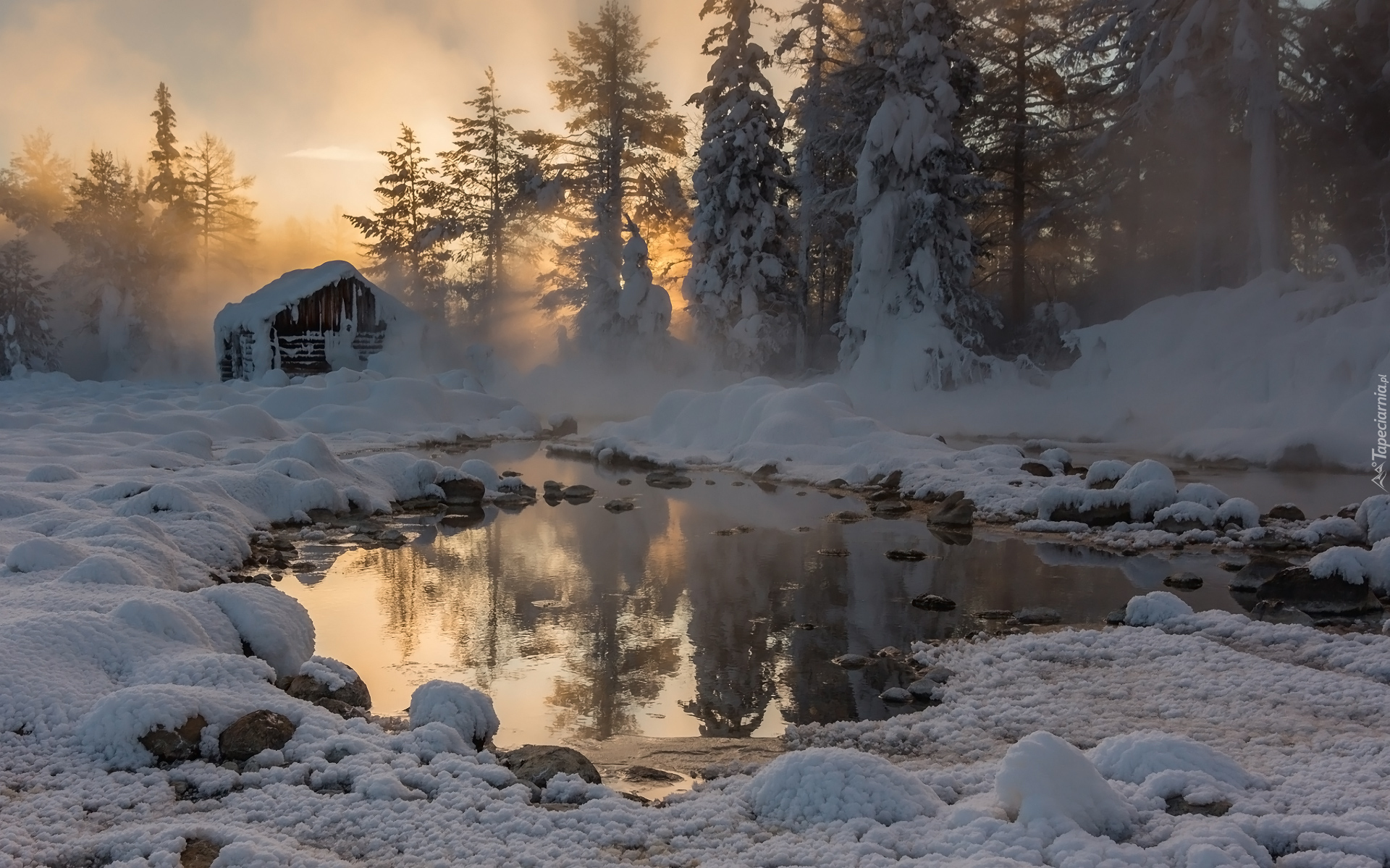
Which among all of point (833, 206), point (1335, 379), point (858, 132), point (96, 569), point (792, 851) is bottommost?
point (792, 851)

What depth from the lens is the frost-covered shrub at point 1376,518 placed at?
11.1 m

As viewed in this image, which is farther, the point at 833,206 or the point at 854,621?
the point at 833,206

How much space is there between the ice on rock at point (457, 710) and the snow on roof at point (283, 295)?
30890 millimetres

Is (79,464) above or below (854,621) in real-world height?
above

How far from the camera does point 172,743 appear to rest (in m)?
5.16

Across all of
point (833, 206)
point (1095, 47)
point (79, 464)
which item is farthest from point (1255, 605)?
point (833, 206)

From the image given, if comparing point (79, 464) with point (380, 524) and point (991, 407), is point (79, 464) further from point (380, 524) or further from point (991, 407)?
point (991, 407)

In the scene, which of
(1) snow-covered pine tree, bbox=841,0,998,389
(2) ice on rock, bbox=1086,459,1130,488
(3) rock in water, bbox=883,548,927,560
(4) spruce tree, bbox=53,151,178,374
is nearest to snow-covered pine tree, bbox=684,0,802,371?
(1) snow-covered pine tree, bbox=841,0,998,389

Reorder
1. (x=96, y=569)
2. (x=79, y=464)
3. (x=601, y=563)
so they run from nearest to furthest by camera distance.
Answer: (x=96, y=569) → (x=601, y=563) → (x=79, y=464)

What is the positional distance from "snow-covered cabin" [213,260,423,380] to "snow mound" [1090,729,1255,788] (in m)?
33.1

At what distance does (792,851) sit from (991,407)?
75.6 feet

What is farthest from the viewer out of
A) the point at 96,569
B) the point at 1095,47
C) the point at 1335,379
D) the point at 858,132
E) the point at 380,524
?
the point at 858,132

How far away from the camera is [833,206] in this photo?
30344 mm

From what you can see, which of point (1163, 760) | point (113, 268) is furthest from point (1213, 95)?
point (113, 268)
